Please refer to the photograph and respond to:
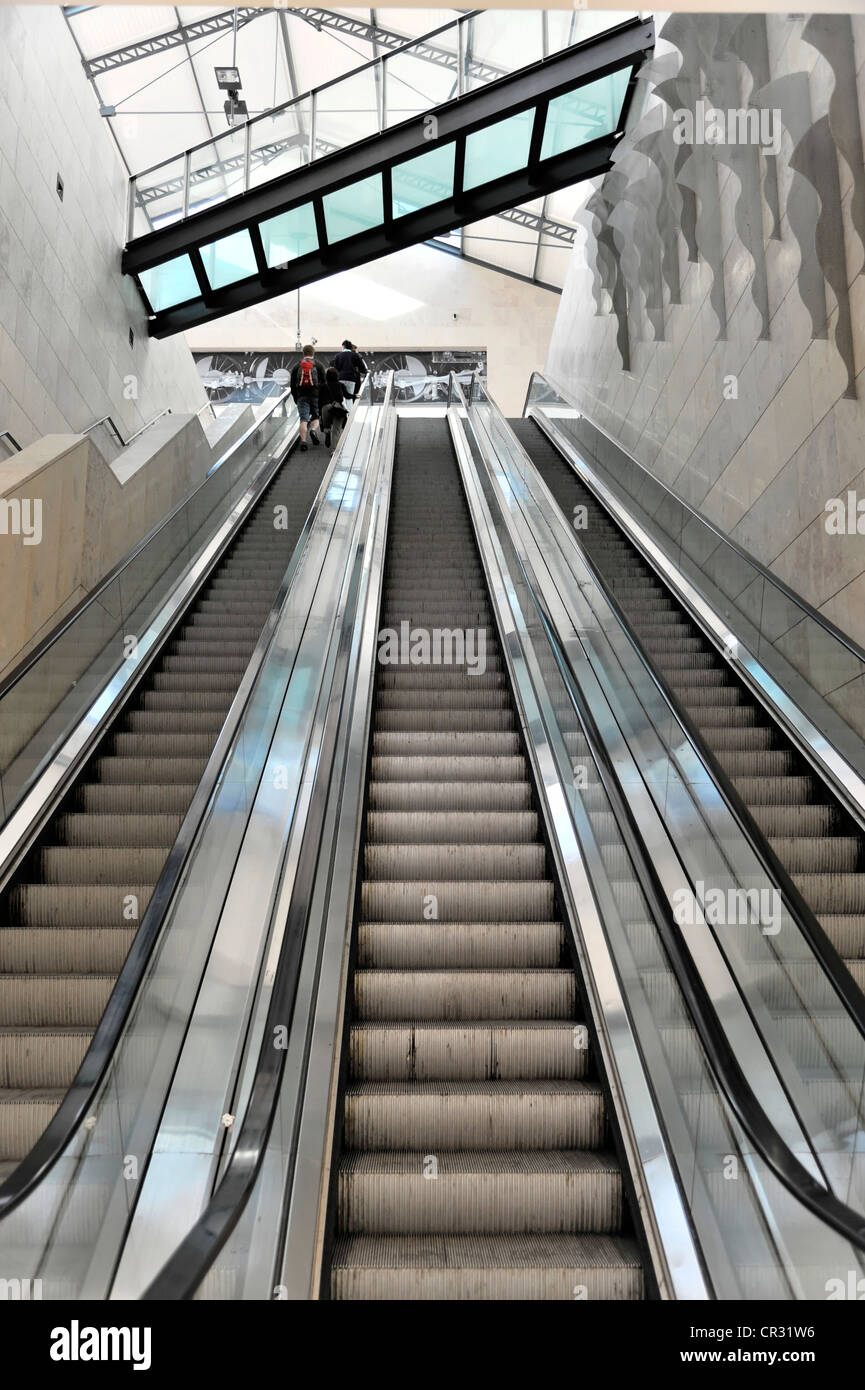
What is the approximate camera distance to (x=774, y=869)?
11.8 ft

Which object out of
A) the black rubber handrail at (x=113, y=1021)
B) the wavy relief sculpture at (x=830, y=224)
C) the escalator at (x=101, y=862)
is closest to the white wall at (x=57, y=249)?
the escalator at (x=101, y=862)

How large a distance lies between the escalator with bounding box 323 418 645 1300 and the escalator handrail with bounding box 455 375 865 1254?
0.50 m

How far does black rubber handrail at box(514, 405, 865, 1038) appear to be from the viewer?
9.96 ft

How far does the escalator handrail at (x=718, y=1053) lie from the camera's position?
254 centimetres

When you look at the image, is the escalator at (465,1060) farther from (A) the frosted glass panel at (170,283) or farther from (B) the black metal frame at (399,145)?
(A) the frosted glass panel at (170,283)

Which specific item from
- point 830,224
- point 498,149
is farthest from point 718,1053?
point 498,149

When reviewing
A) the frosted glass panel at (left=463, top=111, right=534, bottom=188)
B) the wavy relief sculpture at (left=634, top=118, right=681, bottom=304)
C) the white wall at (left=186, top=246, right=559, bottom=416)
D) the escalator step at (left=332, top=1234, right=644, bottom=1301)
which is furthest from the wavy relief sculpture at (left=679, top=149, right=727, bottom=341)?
the white wall at (left=186, top=246, right=559, bottom=416)

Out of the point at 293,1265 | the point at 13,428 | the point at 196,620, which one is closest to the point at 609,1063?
the point at 293,1265

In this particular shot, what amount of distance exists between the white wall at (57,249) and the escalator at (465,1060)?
4826 millimetres

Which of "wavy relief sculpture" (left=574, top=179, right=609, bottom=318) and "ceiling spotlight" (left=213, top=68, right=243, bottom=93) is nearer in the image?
"ceiling spotlight" (left=213, top=68, right=243, bottom=93)

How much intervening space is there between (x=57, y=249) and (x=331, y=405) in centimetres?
437

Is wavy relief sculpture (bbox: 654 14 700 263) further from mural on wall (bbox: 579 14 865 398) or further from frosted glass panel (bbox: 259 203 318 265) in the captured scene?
frosted glass panel (bbox: 259 203 318 265)

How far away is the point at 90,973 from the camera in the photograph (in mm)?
4305
